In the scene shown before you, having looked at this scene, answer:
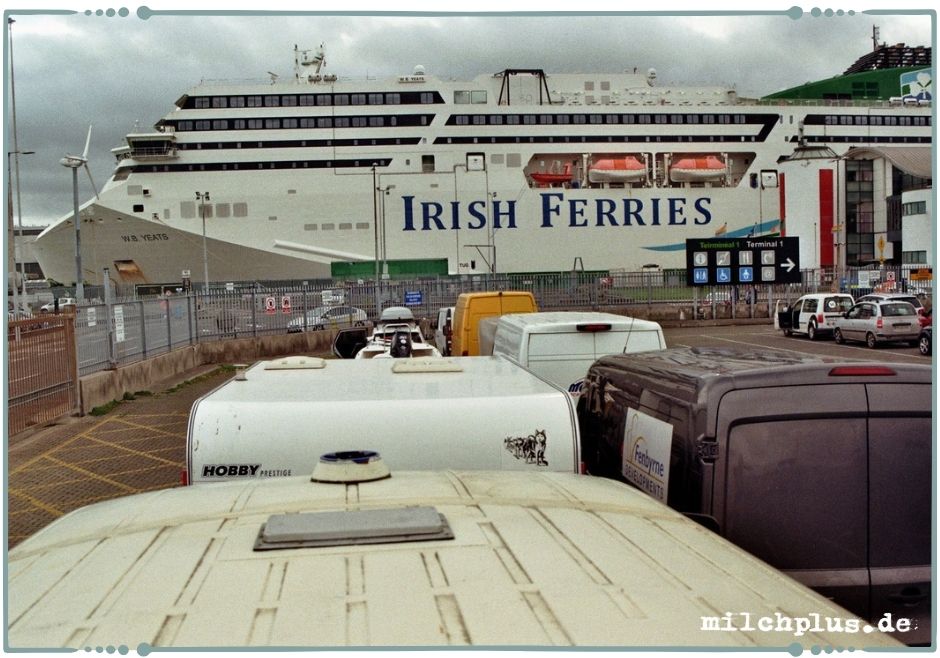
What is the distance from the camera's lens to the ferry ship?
57.9 metres

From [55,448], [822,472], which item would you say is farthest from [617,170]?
[822,472]

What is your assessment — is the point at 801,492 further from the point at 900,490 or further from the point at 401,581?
the point at 401,581

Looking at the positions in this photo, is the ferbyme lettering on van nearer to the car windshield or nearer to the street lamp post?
the street lamp post

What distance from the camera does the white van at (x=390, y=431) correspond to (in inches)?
148

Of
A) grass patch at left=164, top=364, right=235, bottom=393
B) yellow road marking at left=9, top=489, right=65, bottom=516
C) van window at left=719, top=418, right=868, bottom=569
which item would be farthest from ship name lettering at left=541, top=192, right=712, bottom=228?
van window at left=719, top=418, right=868, bottom=569

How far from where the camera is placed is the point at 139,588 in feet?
6.03

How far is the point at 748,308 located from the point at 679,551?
119 ft

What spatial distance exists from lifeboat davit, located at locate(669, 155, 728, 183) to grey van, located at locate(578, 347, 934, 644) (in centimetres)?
6252

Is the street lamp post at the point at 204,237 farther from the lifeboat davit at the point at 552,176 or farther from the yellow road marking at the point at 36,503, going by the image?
the yellow road marking at the point at 36,503

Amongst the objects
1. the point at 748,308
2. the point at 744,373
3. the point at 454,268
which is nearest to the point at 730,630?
the point at 744,373

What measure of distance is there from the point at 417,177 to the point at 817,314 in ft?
121

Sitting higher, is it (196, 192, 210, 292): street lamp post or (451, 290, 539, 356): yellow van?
(196, 192, 210, 292): street lamp post

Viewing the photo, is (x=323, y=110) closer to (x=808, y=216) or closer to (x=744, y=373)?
(x=808, y=216)

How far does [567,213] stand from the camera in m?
62.8
